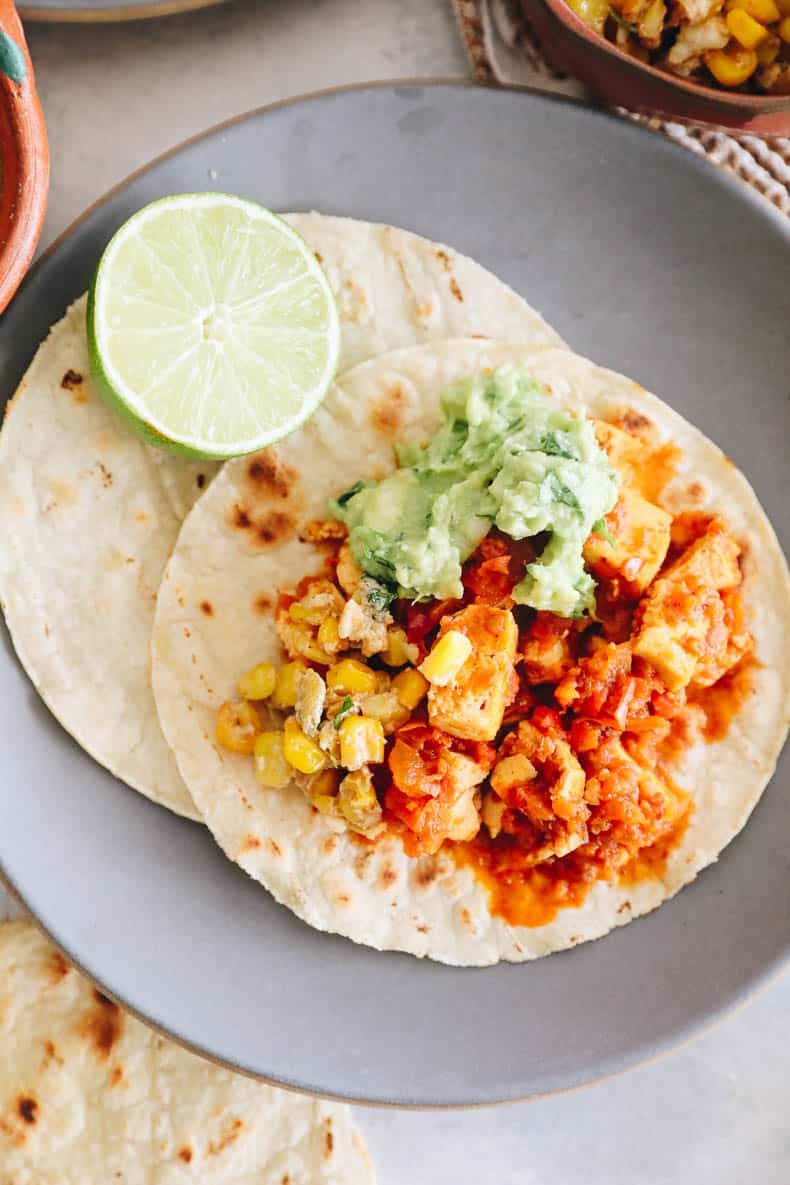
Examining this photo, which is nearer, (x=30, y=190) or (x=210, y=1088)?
(x=30, y=190)

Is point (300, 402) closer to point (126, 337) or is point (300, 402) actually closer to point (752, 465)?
point (126, 337)

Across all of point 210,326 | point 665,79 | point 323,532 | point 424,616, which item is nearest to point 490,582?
point 424,616

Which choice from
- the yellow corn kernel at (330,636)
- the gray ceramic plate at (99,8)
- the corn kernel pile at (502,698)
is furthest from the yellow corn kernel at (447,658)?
the gray ceramic plate at (99,8)

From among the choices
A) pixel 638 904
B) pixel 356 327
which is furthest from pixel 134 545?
pixel 638 904

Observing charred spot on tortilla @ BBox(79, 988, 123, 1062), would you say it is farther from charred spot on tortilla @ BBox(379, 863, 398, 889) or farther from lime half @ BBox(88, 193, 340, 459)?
lime half @ BBox(88, 193, 340, 459)

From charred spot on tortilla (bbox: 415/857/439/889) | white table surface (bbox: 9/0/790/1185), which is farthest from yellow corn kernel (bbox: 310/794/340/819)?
white table surface (bbox: 9/0/790/1185)
